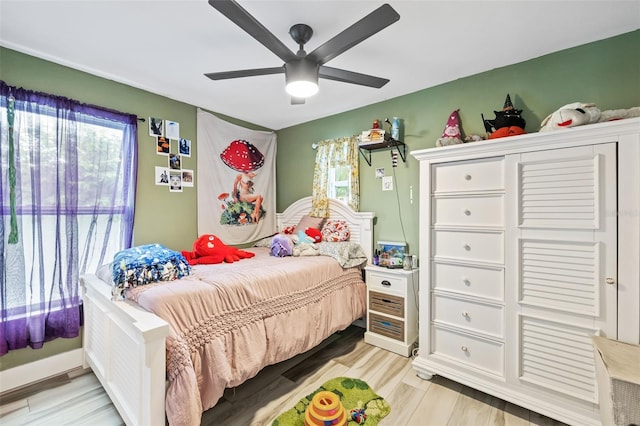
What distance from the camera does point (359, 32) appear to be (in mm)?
1344

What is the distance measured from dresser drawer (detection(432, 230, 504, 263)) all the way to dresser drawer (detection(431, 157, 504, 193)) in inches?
12.9

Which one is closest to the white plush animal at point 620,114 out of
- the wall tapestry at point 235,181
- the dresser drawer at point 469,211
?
the dresser drawer at point 469,211

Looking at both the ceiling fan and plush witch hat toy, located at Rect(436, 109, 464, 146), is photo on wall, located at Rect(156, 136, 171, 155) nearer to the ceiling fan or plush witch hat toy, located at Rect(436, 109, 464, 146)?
the ceiling fan

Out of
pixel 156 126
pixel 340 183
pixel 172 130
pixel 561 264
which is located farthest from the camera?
pixel 340 183

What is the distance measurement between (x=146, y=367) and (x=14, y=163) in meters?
1.90

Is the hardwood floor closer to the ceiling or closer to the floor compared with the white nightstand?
closer to the floor

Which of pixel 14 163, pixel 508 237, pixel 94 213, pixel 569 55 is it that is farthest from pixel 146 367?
pixel 569 55

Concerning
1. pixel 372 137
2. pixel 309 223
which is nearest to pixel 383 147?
pixel 372 137

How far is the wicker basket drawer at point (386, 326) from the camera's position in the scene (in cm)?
249

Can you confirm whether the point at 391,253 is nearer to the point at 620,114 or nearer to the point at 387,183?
the point at 387,183

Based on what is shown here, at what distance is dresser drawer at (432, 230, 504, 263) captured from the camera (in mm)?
1846

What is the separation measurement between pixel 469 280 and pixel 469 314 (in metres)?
0.24

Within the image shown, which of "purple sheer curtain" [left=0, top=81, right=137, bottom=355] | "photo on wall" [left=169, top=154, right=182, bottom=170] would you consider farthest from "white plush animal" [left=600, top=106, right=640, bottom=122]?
"purple sheer curtain" [left=0, top=81, right=137, bottom=355]

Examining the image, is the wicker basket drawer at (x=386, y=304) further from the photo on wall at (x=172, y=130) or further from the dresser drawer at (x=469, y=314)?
the photo on wall at (x=172, y=130)
